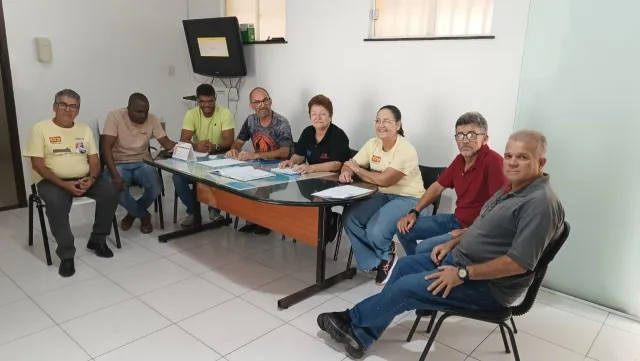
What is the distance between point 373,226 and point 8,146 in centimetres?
353

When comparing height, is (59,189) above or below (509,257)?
below

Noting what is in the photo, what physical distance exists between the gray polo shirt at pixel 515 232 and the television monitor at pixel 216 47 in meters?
3.21

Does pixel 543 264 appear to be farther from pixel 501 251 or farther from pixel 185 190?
pixel 185 190

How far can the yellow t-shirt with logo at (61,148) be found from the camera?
288 centimetres

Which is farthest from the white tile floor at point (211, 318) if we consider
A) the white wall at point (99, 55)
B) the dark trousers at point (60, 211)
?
the white wall at point (99, 55)

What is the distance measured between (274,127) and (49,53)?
2305 mm

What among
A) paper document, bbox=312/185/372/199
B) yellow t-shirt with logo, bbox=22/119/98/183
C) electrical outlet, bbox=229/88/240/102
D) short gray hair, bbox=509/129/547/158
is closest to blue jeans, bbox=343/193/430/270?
paper document, bbox=312/185/372/199

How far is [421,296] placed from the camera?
1771mm

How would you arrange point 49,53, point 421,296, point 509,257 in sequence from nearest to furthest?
point 509,257 < point 421,296 < point 49,53

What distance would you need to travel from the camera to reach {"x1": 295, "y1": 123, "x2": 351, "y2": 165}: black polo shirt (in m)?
2.99

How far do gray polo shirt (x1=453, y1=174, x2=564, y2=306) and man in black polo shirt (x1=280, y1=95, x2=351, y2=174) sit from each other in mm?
1257

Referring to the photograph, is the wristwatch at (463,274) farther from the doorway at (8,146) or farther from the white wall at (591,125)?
the doorway at (8,146)

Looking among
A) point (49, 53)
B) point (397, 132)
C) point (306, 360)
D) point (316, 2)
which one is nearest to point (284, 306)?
point (306, 360)

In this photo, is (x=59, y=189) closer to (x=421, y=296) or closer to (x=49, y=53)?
(x=49, y=53)
